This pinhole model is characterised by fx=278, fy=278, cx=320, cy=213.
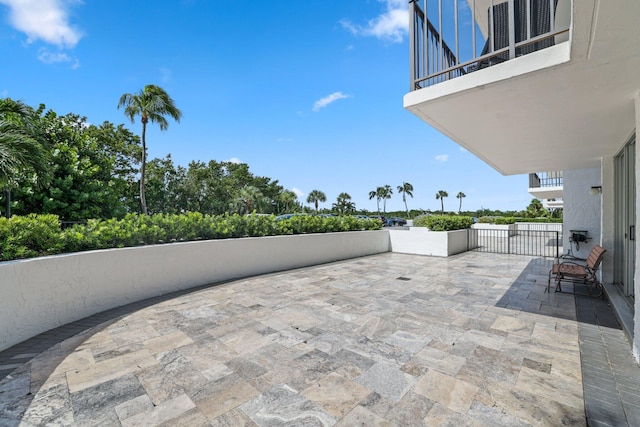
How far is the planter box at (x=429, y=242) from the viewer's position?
30.7 feet

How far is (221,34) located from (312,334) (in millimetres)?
9954

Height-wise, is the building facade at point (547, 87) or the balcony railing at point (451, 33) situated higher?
the balcony railing at point (451, 33)

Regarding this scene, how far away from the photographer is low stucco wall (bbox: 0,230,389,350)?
3.24 m

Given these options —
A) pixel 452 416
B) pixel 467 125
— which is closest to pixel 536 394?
pixel 452 416

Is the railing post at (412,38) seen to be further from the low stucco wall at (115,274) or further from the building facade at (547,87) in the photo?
the low stucco wall at (115,274)

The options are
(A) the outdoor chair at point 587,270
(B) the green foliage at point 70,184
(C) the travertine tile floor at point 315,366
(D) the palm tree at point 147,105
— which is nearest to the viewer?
(C) the travertine tile floor at point 315,366

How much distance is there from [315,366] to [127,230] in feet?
13.6

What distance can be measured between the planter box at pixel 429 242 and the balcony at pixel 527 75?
464 centimetres

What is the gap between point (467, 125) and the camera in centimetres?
404

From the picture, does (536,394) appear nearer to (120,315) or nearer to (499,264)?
(120,315)

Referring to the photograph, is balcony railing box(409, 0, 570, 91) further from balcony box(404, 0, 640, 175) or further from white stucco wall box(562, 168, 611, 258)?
white stucco wall box(562, 168, 611, 258)

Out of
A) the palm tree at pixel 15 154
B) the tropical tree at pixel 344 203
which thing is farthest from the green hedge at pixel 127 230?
the tropical tree at pixel 344 203

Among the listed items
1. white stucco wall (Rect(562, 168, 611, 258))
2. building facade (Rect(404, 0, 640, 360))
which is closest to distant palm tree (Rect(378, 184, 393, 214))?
white stucco wall (Rect(562, 168, 611, 258))

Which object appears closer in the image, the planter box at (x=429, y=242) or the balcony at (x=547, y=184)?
the planter box at (x=429, y=242)
